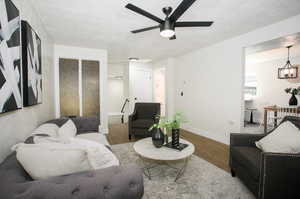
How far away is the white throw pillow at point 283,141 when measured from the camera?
1469 mm

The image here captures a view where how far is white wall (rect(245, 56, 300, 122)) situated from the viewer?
4.98 m

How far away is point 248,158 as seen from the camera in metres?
1.63

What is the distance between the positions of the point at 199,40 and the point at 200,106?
1.78 metres

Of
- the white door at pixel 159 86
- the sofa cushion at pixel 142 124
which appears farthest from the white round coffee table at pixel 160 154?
the white door at pixel 159 86

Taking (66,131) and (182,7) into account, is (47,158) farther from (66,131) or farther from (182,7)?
(182,7)

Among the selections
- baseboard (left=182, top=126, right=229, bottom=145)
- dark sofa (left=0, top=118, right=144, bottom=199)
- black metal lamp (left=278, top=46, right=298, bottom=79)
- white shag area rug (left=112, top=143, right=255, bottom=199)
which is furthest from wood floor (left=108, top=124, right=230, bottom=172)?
black metal lamp (left=278, top=46, right=298, bottom=79)

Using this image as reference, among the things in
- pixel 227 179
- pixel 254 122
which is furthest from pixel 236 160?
pixel 254 122

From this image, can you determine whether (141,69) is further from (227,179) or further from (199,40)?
(227,179)

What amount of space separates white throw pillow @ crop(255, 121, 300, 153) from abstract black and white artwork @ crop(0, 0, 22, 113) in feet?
8.36

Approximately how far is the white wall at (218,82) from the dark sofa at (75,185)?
3032 millimetres

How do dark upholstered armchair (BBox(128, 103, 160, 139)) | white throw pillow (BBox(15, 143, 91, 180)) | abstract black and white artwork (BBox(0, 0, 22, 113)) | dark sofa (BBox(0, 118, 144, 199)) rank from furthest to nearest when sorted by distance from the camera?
dark upholstered armchair (BBox(128, 103, 160, 139)), abstract black and white artwork (BBox(0, 0, 22, 113)), white throw pillow (BBox(15, 143, 91, 180)), dark sofa (BBox(0, 118, 144, 199))

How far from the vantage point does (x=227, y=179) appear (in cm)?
196

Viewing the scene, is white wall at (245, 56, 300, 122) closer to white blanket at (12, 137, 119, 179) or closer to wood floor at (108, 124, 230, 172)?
wood floor at (108, 124, 230, 172)

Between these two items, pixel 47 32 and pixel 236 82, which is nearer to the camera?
pixel 47 32
